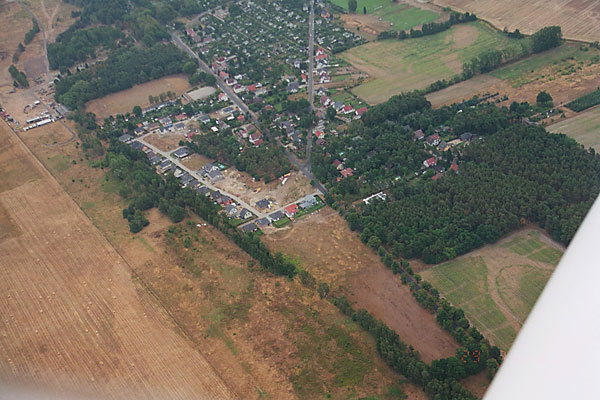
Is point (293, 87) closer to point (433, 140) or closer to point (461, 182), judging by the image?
point (433, 140)

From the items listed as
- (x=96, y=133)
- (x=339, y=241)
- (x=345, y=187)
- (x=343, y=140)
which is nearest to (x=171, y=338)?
(x=339, y=241)

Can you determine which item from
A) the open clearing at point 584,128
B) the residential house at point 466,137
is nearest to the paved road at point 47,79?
the residential house at point 466,137

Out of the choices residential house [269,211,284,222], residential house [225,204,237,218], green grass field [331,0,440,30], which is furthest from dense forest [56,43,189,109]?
residential house [269,211,284,222]

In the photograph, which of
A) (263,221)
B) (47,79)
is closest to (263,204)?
(263,221)

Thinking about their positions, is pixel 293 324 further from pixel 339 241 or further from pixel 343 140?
pixel 343 140

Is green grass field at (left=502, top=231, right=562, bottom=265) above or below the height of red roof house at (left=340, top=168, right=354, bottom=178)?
below

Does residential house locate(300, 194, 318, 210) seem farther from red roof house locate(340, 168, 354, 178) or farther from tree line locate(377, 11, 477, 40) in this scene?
tree line locate(377, 11, 477, 40)
